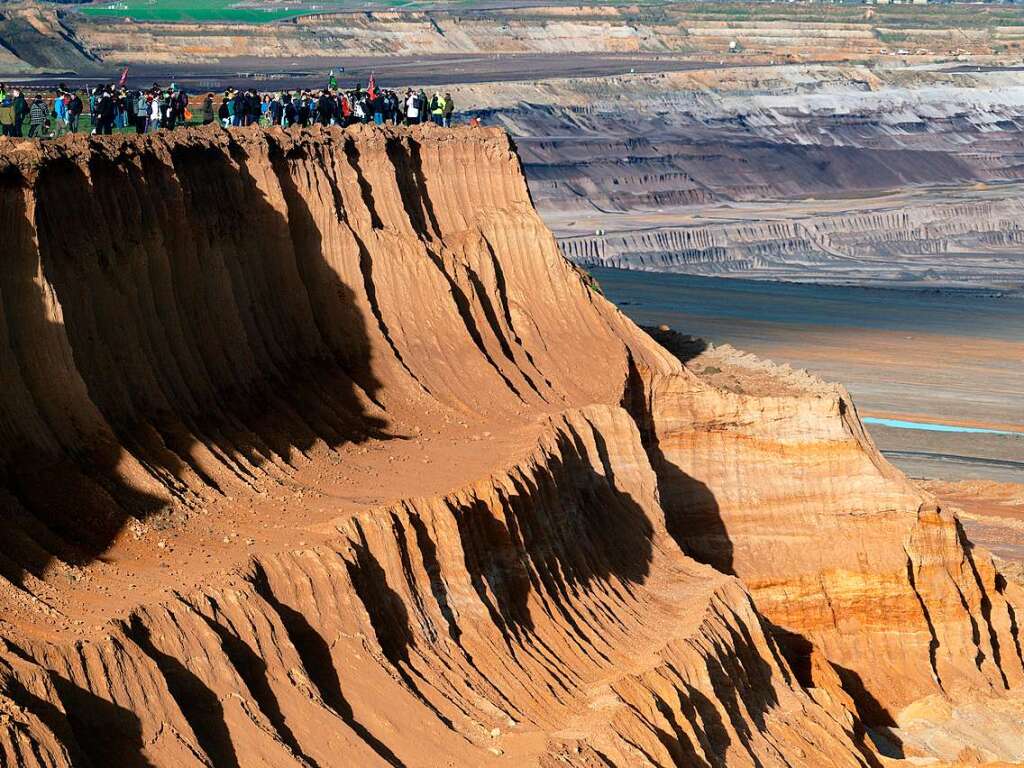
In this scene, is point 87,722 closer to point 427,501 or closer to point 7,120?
point 427,501

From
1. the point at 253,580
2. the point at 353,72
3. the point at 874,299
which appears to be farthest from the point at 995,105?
the point at 253,580

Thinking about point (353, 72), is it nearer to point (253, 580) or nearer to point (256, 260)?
point (256, 260)

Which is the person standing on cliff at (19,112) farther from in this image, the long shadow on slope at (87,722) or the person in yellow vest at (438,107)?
the long shadow on slope at (87,722)

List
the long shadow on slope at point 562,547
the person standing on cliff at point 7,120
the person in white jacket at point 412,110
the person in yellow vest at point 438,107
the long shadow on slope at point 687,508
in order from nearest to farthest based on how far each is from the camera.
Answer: the long shadow on slope at point 562,547, the person standing on cliff at point 7,120, the long shadow on slope at point 687,508, the person in white jacket at point 412,110, the person in yellow vest at point 438,107

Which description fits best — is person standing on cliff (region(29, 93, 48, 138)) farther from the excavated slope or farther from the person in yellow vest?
the person in yellow vest

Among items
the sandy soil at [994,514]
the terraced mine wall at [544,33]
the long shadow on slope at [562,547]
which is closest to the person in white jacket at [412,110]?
the sandy soil at [994,514]
